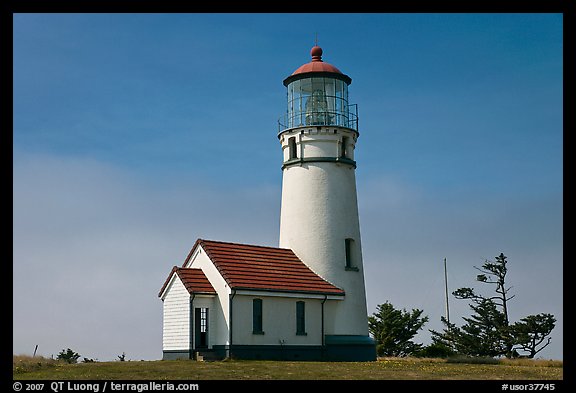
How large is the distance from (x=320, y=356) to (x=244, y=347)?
12.1 feet

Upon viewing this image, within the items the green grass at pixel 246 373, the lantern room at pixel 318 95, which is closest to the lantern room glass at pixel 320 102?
the lantern room at pixel 318 95

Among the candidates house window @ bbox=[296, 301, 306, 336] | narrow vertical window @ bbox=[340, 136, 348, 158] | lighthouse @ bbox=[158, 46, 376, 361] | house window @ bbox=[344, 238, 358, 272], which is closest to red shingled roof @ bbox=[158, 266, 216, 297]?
lighthouse @ bbox=[158, 46, 376, 361]

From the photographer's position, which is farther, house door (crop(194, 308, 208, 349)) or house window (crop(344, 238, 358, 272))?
house window (crop(344, 238, 358, 272))

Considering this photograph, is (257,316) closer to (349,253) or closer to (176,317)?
(176,317)

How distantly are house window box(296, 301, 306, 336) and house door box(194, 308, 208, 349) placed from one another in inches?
147

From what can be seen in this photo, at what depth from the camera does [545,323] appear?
41.8 m

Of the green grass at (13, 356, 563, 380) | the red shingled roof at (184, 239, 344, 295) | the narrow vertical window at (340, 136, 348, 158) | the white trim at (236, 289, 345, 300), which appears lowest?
the green grass at (13, 356, 563, 380)

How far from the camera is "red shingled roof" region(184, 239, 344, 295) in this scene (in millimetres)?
31453

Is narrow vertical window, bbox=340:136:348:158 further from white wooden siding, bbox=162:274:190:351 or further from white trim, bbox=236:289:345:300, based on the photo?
white wooden siding, bbox=162:274:190:351

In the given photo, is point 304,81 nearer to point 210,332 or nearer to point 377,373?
point 210,332

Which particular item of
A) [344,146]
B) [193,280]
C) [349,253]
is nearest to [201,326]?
[193,280]

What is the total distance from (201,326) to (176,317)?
0.98m
